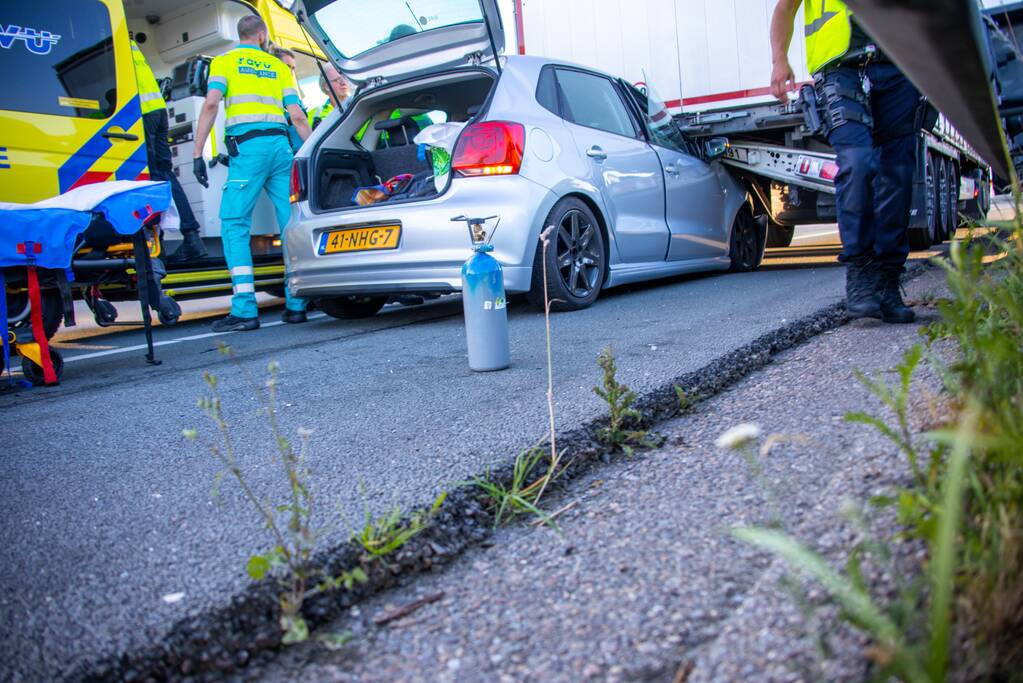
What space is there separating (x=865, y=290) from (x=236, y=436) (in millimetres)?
2610

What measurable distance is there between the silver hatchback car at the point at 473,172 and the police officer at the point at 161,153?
1.62 metres

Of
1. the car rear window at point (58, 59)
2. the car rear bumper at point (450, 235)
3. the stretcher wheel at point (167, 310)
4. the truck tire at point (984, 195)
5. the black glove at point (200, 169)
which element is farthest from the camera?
the truck tire at point (984, 195)

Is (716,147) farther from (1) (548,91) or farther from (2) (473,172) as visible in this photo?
(2) (473,172)

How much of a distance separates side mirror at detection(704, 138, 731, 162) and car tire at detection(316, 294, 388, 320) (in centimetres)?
282

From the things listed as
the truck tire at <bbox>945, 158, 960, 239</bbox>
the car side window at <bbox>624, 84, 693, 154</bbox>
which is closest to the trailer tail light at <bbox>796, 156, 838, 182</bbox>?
the car side window at <bbox>624, 84, 693, 154</bbox>

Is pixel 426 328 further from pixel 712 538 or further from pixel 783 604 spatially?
pixel 783 604

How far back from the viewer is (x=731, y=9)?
6.77 m

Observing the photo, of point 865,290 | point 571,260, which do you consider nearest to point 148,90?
point 571,260

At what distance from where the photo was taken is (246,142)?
5.80 meters

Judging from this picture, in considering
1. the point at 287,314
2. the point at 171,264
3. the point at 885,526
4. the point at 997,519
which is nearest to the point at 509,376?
the point at 885,526

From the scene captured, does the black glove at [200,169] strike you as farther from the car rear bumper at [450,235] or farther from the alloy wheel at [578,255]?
the alloy wheel at [578,255]

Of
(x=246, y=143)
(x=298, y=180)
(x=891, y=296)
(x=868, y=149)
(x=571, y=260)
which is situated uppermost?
(x=246, y=143)

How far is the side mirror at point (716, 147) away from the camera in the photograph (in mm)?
6227

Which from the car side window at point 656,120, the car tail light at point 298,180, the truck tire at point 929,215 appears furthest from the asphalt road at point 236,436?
the truck tire at point 929,215
